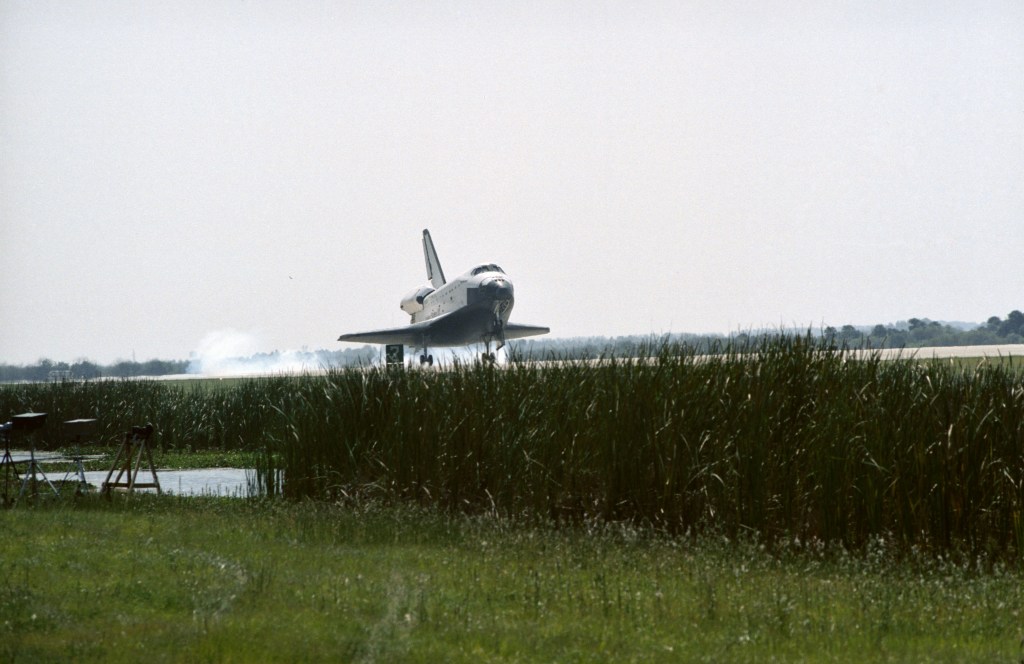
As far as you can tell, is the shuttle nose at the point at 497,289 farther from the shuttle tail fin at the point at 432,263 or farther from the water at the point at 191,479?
the shuttle tail fin at the point at 432,263

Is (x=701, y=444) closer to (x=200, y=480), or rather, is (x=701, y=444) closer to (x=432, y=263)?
(x=200, y=480)

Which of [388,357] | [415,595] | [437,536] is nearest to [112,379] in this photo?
[388,357]

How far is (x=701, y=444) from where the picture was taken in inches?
468

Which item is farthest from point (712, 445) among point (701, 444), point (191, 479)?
point (191, 479)

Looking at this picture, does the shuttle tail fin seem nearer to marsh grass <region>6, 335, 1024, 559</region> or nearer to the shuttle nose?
the shuttle nose

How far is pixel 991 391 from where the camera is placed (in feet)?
39.4

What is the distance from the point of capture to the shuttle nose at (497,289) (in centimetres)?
4900

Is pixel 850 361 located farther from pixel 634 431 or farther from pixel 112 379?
pixel 112 379

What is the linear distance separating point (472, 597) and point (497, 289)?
41330mm

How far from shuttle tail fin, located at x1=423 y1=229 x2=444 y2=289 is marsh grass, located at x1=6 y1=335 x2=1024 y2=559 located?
6762 centimetres

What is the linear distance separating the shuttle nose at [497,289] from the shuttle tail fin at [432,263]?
1293 inches

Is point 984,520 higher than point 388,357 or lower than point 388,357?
lower

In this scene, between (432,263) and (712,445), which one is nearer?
(712,445)

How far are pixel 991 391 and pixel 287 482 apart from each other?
30.2ft
